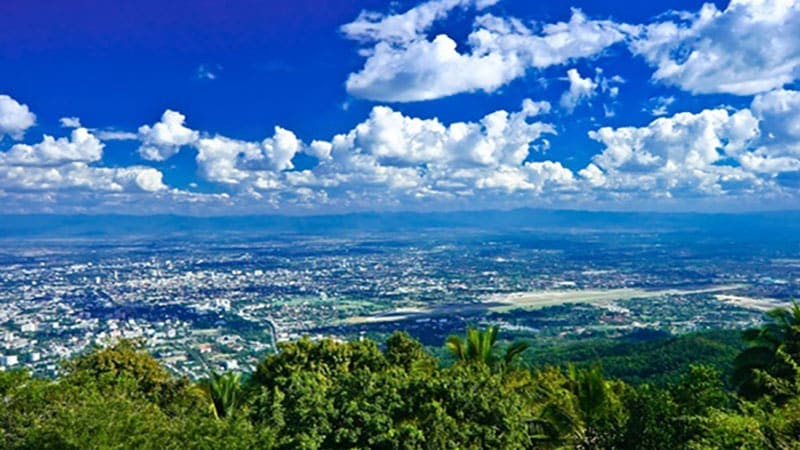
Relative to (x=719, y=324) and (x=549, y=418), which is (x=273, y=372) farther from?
(x=719, y=324)

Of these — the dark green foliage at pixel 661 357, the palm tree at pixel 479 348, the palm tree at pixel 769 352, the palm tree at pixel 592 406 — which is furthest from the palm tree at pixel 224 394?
the dark green foliage at pixel 661 357

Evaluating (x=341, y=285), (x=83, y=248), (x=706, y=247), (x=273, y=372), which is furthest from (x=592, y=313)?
(x=83, y=248)

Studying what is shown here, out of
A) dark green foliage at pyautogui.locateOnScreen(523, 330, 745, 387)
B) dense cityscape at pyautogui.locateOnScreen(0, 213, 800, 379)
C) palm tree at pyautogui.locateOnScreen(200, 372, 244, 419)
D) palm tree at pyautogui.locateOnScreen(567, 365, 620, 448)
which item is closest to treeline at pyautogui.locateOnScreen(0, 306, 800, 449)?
palm tree at pyautogui.locateOnScreen(567, 365, 620, 448)

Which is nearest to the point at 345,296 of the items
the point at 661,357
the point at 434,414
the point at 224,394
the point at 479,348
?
the point at 661,357

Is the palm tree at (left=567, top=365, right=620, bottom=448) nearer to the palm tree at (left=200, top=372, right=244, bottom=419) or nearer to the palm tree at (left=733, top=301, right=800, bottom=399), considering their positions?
the palm tree at (left=733, top=301, right=800, bottom=399)

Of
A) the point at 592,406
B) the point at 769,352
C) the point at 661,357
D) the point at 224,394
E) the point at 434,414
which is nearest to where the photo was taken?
the point at 434,414

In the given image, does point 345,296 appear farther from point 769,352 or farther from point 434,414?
point 434,414
